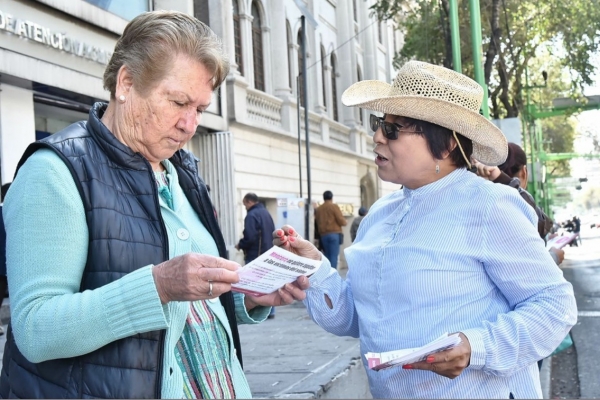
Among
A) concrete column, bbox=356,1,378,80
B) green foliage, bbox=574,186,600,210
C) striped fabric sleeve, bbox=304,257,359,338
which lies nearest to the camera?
striped fabric sleeve, bbox=304,257,359,338

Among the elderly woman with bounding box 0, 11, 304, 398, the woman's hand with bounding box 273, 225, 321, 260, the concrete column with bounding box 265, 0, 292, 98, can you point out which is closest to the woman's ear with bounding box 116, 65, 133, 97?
the elderly woman with bounding box 0, 11, 304, 398

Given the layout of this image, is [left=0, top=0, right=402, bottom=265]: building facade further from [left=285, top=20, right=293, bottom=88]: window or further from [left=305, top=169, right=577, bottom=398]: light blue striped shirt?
[left=305, top=169, right=577, bottom=398]: light blue striped shirt

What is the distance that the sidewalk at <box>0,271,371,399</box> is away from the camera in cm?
559

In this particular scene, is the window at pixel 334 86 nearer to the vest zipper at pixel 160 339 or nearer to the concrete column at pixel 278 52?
the concrete column at pixel 278 52

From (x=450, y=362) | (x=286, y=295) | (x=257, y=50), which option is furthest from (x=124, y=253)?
(x=257, y=50)

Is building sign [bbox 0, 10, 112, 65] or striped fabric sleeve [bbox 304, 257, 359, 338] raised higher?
building sign [bbox 0, 10, 112, 65]

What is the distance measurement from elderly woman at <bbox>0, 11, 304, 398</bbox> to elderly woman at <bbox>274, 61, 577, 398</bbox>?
1.98 feet

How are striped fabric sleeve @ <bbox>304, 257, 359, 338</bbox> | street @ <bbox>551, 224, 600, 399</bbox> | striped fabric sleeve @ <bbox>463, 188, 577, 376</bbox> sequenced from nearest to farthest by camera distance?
striped fabric sleeve @ <bbox>463, 188, 577, 376</bbox> → striped fabric sleeve @ <bbox>304, 257, 359, 338</bbox> → street @ <bbox>551, 224, 600, 399</bbox>

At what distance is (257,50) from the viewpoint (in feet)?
74.6

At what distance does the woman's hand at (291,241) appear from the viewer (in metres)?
3.05

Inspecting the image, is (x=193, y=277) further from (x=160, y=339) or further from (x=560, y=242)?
(x=560, y=242)

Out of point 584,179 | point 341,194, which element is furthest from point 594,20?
point 584,179

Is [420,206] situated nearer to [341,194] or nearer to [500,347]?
[500,347]

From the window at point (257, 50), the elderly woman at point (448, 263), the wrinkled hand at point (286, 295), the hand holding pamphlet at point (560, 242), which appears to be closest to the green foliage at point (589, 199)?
the window at point (257, 50)
